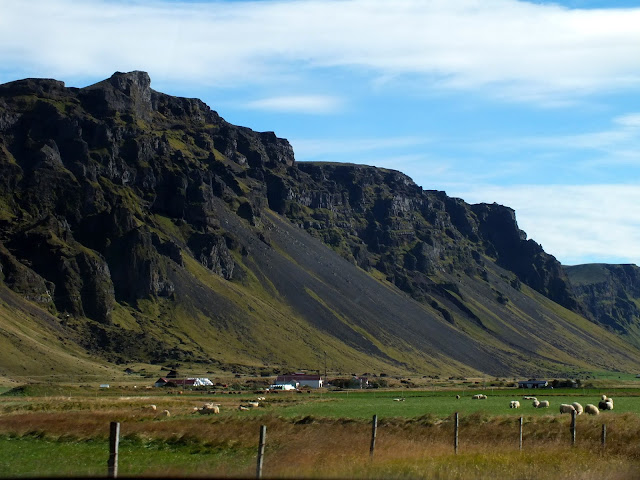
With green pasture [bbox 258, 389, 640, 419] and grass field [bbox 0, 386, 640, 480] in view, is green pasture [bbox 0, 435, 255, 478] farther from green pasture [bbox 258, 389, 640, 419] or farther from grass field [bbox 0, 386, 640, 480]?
green pasture [bbox 258, 389, 640, 419]

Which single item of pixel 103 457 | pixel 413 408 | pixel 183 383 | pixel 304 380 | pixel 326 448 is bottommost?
pixel 304 380

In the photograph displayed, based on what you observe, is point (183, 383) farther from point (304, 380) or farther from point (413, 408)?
point (413, 408)

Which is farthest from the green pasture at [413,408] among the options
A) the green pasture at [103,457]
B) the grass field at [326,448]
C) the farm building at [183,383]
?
the farm building at [183,383]

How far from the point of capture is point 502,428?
43.1 metres

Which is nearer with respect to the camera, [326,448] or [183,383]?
[326,448]

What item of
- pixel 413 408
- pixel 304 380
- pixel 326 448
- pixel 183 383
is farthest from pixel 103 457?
pixel 304 380

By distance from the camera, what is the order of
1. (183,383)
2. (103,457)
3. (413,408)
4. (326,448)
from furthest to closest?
(183,383), (413,408), (103,457), (326,448)

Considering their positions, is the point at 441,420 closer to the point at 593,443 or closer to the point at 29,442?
the point at 593,443

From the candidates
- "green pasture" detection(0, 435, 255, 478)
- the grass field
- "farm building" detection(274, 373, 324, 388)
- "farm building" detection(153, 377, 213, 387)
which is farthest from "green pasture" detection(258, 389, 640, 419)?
"farm building" detection(274, 373, 324, 388)

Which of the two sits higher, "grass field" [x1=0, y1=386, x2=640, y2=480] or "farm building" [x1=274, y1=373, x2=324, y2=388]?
"grass field" [x1=0, y1=386, x2=640, y2=480]

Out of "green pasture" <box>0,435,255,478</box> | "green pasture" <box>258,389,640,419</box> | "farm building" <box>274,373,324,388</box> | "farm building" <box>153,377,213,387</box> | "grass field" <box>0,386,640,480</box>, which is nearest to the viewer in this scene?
"grass field" <box>0,386,640,480</box>

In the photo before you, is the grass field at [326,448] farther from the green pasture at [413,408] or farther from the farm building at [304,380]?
the farm building at [304,380]

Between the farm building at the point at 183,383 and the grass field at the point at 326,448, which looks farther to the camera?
the farm building at the point at 183,383

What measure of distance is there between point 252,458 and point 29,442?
13.9 m
